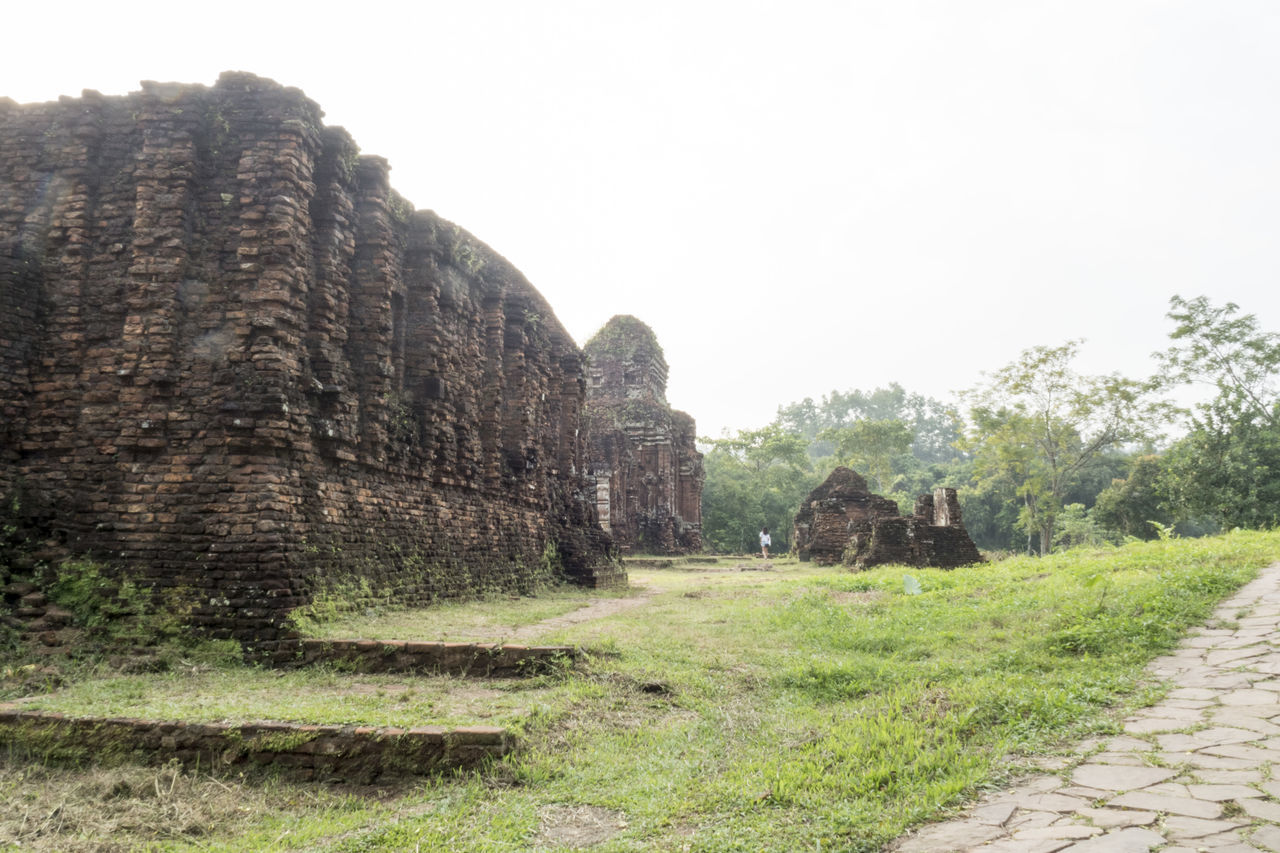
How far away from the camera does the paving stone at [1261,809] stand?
2.95 m

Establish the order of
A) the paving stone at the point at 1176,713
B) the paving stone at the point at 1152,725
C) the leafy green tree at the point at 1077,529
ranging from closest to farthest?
the paving stone at the point at 1152,725
the paving stone at the point at 1176,713
the leafy green tree at the point at 1077,529

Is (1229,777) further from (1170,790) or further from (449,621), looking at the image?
(449,621)

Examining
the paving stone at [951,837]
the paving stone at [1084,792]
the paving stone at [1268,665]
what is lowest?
the paving stone at [951,837]

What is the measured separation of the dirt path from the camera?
7.59 metres

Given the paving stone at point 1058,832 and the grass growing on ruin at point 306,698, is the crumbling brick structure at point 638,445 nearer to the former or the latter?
the grass growing on ruin at point 306,698

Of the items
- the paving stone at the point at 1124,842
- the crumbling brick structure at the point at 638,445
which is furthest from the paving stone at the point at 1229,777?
the crumbling brick structure at the point at 638,445

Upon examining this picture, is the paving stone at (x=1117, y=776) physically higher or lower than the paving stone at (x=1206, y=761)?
lower

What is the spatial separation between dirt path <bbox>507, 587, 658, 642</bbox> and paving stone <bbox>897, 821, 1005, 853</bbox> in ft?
13.9


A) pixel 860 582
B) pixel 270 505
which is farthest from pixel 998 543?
pixel 270 505

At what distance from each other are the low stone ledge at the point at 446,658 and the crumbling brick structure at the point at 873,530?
13400mm

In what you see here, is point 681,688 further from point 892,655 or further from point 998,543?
point 998,543

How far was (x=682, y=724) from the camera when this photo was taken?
5.00m

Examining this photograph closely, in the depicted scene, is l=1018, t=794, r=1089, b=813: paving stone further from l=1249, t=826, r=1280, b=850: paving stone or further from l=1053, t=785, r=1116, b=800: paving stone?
l=1249, t=826, r=1280, b=850: paving stone

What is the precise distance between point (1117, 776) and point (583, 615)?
704 cm
